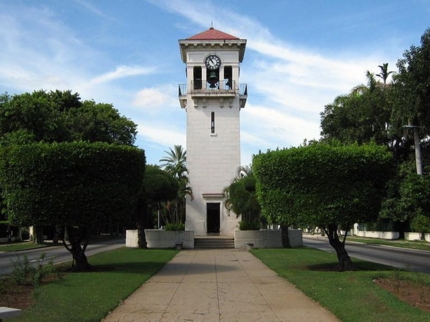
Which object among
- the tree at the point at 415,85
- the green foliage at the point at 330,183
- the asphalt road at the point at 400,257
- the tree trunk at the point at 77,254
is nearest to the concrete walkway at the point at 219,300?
the green foliage at the point at 330,183

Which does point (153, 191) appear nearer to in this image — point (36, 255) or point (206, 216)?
point (36, 255)

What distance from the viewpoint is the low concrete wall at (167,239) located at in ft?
113

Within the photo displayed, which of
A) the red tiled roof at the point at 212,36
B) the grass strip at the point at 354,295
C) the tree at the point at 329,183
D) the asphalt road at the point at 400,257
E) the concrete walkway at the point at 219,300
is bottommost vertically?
the asphalt road at the point at 400,257

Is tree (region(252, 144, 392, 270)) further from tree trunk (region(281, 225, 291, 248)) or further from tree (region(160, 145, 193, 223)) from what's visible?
tree (region(160, 145, 193, 223))

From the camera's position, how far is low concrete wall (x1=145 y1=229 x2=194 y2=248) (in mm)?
34406

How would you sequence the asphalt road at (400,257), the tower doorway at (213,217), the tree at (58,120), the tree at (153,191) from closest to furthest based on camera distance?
the asphalt road at (400,257) → the tree at (153,191) → the tree at (58,120) → the tower doorway at (213,217)

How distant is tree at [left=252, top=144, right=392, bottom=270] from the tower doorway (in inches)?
943

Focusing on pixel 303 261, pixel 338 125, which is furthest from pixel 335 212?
pixel 338 125

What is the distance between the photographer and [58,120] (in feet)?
129

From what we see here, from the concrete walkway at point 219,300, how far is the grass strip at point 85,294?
330mm

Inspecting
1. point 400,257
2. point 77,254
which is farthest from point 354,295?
point 400,257

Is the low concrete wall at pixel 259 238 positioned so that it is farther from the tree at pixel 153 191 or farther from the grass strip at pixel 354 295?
the grass strip at pixel 354 295

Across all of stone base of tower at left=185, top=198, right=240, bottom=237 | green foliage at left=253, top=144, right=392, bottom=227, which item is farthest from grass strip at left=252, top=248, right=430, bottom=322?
stone base of tower at left=185, top=198, right=240, bottom=237

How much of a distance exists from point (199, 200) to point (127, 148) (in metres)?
23.2
